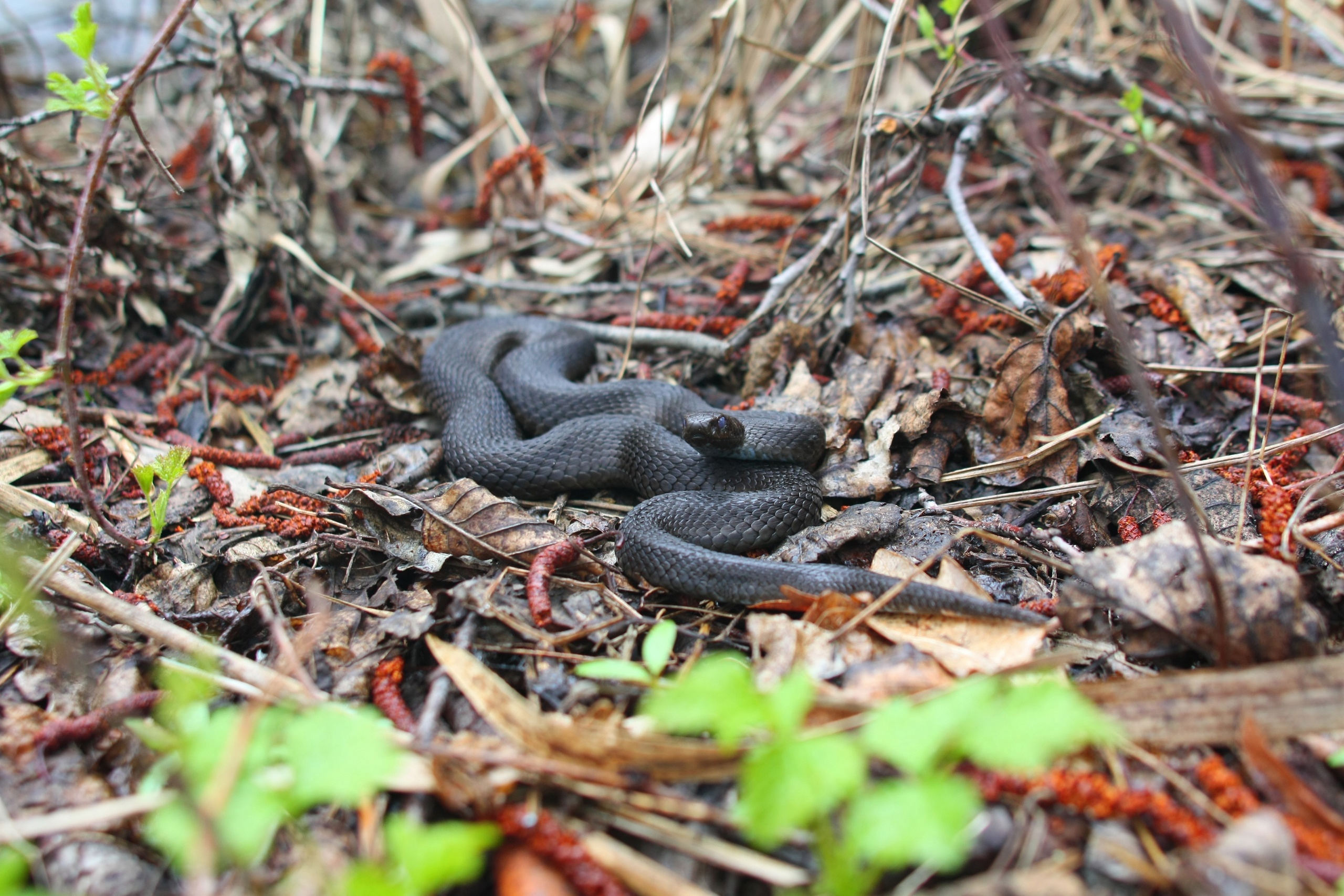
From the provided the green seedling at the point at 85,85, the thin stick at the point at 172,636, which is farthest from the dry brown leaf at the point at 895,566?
the green seedling at the point at 85,85

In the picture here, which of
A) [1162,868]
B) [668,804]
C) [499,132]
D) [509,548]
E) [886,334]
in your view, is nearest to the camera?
[1162,868]

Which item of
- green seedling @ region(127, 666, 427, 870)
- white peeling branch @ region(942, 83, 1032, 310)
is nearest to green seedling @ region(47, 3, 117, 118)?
green seedling @ region(127, 666, 427, 870)

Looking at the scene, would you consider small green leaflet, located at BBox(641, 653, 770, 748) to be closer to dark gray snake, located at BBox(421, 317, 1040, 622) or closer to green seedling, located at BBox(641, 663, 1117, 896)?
green seedling, located at BBox(641, 663, 1117, 896)

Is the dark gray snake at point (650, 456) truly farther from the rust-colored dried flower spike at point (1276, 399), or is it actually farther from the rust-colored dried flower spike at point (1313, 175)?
the rust-colored dried flower spike at point (1313, 175)

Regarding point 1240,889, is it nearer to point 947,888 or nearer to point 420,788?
point 947,888

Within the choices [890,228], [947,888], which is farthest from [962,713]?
[890,228]

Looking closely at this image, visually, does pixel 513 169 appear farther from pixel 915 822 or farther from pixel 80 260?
pixel 915 822
